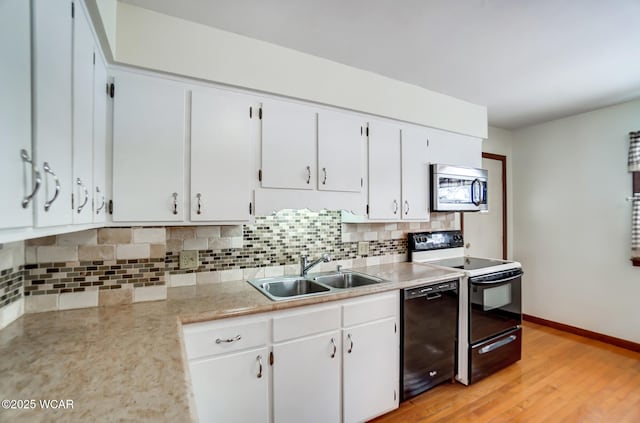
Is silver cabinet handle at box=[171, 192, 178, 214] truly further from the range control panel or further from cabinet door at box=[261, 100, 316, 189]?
the range control panel

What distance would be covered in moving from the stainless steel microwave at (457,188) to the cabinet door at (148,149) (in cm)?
210

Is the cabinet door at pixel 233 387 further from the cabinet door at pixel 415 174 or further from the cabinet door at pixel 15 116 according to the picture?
the cabinet door at pixel 415 174

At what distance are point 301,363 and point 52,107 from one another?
1.61 metres

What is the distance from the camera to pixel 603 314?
310 cm

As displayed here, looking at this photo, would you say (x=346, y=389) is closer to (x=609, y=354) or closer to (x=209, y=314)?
(x=209, y=314)

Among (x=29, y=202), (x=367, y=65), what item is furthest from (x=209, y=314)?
(x=367, y=65)

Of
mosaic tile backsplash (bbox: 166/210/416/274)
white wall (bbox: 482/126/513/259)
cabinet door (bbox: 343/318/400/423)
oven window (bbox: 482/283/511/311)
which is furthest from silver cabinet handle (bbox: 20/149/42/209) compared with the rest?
white wall (bbox: 482/126/513/259)

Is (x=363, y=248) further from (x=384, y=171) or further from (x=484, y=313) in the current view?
(x=484, y=313)

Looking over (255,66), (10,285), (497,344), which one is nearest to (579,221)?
(497,344)

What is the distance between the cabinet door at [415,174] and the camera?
2461 millimetres

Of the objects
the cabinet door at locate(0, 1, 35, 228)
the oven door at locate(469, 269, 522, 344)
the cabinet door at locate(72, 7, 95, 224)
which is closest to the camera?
the cabinet door at locate(0, 1, 35, 228)

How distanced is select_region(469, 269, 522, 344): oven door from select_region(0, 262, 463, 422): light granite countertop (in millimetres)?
1370

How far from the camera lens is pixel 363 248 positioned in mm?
2572

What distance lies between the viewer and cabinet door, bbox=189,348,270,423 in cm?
139
